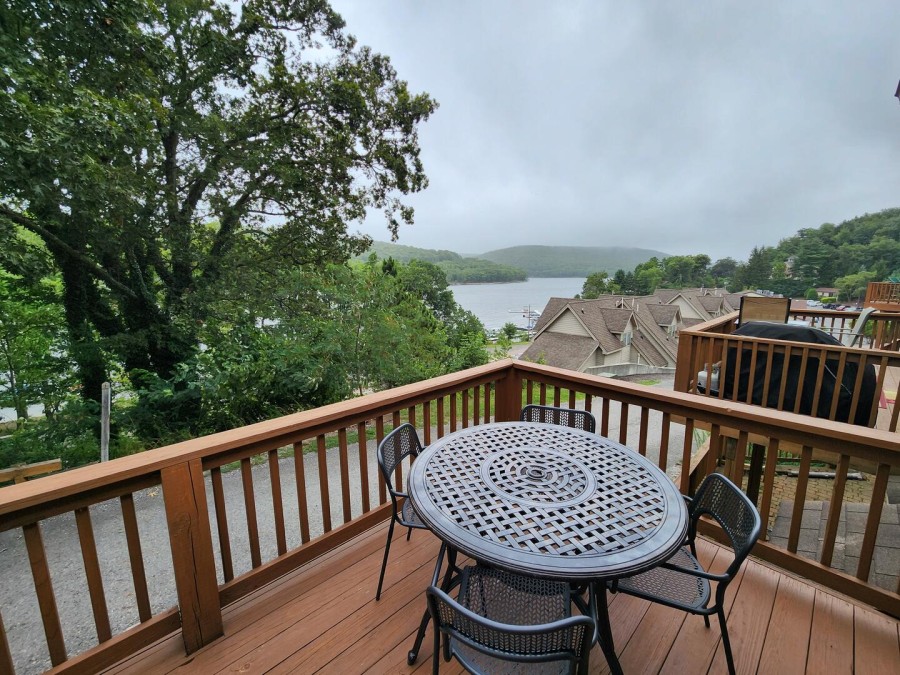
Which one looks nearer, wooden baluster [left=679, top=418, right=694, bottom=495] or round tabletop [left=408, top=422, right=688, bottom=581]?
round tabletop [left=408, top=422, right=688, bottom=581]

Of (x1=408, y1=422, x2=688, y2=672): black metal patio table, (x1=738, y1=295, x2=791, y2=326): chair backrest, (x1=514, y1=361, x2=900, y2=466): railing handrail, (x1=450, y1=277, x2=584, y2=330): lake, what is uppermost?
(x1=738, y1=295, x2=791, y2=326): chair backrest

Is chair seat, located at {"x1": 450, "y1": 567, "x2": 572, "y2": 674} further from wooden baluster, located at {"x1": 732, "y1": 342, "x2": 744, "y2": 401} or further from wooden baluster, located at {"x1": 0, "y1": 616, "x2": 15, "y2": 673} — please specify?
wooden baluster, located at {"x1": 732, "y1": 342, "x2": 744, "y2": 401}

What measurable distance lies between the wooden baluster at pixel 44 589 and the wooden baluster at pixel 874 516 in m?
3.05

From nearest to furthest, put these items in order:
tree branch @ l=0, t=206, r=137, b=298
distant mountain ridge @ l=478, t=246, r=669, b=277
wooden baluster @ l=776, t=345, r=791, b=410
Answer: wooden baluster @ l=776, t=345, r=791, b=410, tree branch @ l=0, t=206, r=137, b=298, distant mountain ridge @ l=478, t=246, r=669, b=277

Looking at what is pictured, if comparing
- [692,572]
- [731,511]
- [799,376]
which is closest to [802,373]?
[799,376]

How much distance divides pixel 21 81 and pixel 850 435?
322 inches

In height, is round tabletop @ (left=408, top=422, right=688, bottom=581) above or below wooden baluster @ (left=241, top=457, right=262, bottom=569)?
above

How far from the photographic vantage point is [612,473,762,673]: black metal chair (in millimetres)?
1160

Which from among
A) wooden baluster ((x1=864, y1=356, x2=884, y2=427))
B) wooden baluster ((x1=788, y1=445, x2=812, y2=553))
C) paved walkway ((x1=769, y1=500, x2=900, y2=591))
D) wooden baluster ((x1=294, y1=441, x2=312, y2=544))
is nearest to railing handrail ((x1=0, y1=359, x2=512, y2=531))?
wooden baluster ((x1=294, y1=441, x2=312, y2=544))

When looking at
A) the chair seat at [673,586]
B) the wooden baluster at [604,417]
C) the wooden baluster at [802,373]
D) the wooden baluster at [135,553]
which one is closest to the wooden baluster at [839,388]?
the wooden baluster at [802,373]

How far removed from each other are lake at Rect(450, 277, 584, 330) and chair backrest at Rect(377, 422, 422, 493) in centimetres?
1831

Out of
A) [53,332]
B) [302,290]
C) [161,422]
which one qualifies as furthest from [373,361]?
[53,332]

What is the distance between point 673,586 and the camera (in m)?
1.33

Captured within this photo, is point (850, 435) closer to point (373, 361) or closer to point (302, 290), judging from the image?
point (373, 361)
